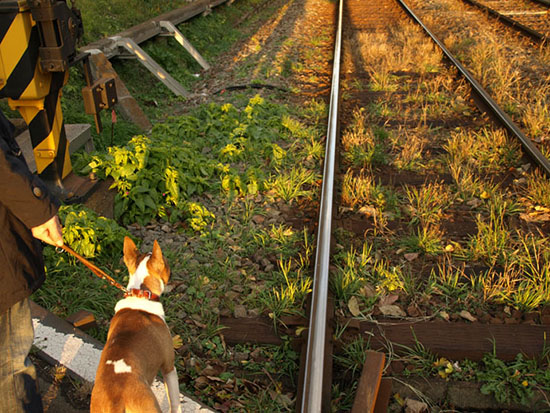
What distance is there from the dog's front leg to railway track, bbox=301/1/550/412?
2.09 ft

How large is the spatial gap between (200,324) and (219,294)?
322 mm

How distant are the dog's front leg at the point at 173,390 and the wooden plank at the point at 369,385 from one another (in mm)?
876

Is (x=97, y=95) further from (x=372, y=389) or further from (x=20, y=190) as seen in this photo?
(x=372, y=389)

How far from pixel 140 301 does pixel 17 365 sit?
0.60m

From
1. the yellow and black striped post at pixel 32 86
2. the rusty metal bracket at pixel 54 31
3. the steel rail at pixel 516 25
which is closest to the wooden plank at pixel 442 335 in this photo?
the yellow and black striped post at pixel 32 86

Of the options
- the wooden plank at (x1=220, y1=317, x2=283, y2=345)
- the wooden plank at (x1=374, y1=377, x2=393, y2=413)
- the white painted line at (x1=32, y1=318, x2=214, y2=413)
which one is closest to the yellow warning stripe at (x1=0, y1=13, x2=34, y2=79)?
the white painted line at (x1=32, y1=318, x2=214, y2=413)

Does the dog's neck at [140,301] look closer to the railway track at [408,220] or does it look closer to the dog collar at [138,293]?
the dog collar at [138,293]

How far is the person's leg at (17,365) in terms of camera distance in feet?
7.46

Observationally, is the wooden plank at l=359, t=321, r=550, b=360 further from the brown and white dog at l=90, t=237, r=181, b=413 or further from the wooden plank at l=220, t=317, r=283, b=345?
the brown and white dog at l=90, t=237, r=181, b=413

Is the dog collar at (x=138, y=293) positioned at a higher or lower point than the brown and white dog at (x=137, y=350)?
higher

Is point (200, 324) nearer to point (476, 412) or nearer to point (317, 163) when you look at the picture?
point (476, 412)

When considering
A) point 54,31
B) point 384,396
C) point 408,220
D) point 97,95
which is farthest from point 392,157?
point 54,31

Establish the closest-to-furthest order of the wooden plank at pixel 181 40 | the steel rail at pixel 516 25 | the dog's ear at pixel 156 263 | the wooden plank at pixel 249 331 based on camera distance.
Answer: the dog's ear at pixel 156 263 < the wooden plank at pixel 249 331 < the wooden plank at pixel 181 40 < the steel rail at pixel 516 25

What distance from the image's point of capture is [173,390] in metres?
2.58
